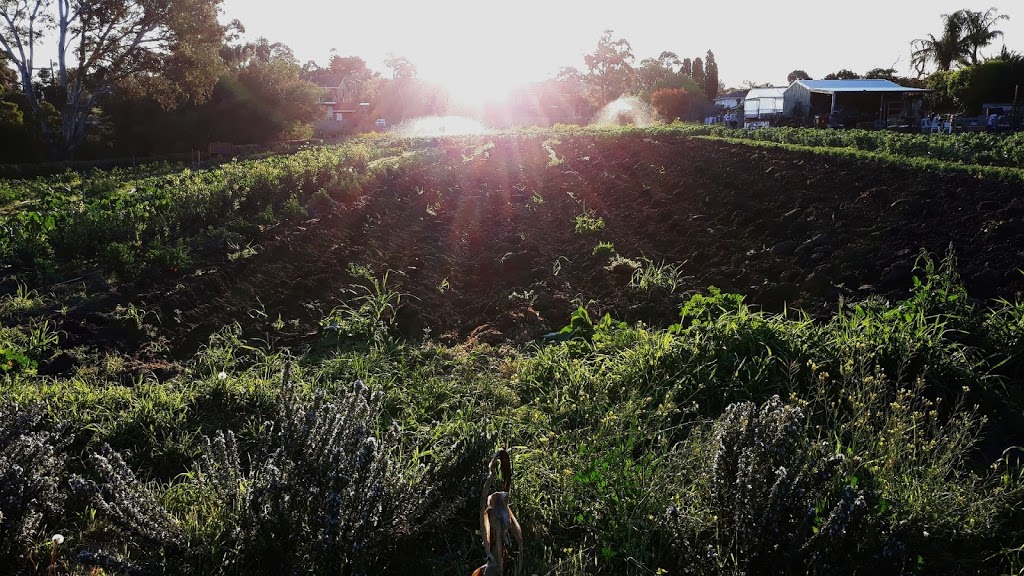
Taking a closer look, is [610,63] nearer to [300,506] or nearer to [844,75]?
[844,75]

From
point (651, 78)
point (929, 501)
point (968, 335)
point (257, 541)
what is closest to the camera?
point (257, 541)

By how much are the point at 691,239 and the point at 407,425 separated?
232 inches

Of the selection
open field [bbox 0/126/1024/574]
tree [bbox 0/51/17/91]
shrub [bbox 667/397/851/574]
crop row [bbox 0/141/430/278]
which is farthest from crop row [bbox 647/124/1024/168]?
tree [bbox 0/51/17/91]

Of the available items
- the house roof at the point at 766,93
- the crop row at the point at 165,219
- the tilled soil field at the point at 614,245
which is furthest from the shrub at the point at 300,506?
the house roof at the point at 766,93

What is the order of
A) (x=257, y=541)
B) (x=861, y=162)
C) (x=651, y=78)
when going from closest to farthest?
(x=257, y=541), (x=861, y=162), (x=651, y=78)

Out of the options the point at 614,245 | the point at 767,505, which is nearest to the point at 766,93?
the point at 614,245

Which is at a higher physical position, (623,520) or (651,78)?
(651,78)

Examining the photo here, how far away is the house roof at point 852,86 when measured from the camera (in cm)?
3747

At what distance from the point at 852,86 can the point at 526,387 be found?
41.4 m

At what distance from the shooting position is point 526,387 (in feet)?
14.9

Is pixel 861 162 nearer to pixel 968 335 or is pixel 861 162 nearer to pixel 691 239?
pixel 691 239

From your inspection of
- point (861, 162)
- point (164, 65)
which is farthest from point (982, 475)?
point (164, 65)

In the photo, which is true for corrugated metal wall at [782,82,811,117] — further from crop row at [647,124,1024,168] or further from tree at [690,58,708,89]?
crop row at [647,124,1024,168]

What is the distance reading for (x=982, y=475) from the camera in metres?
3.30
